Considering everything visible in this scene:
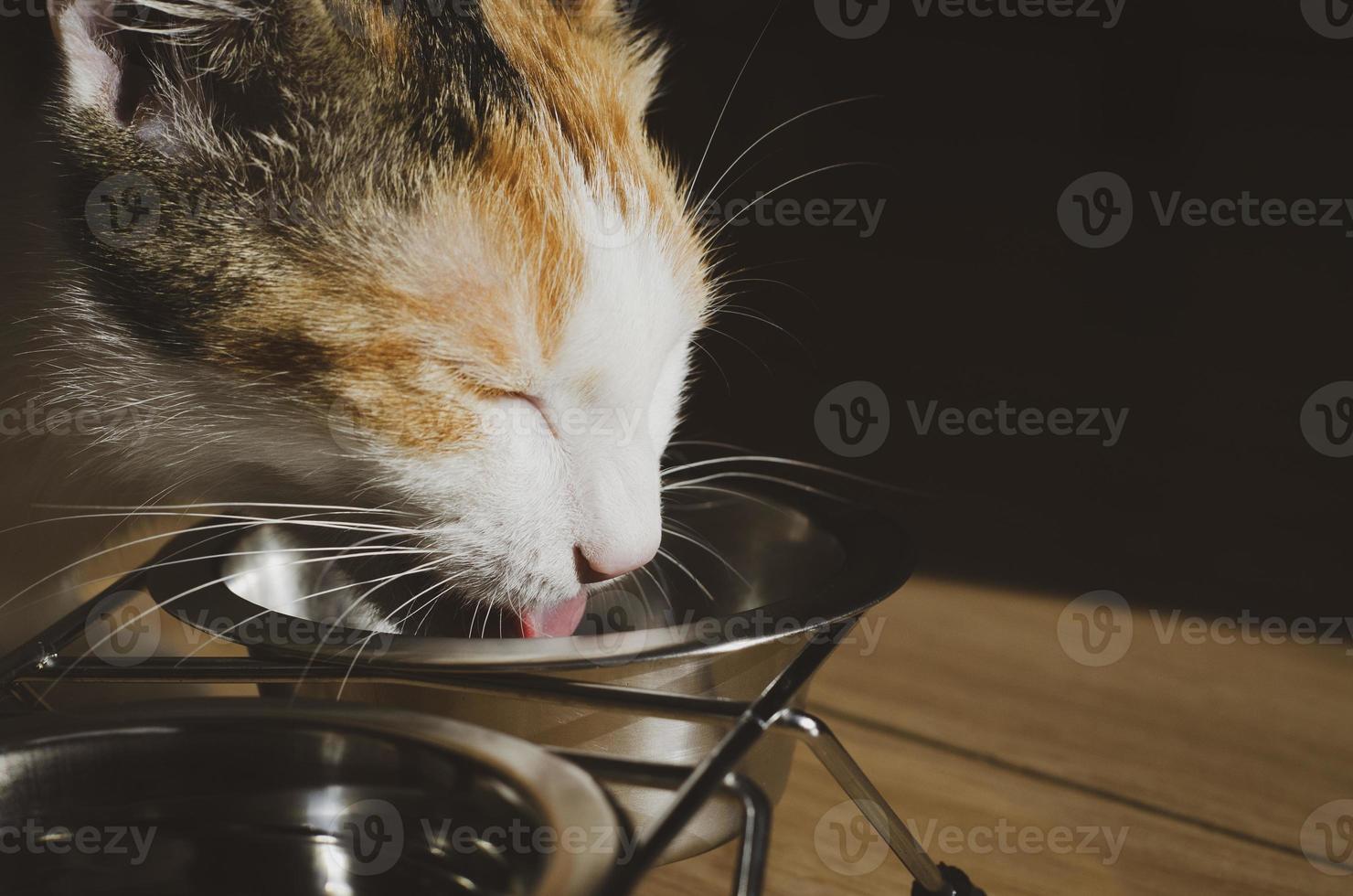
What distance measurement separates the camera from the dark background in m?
0.85

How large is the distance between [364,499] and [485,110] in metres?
0.20

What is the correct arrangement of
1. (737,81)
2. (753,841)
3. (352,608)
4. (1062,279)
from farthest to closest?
1. (1062,279)
2. (737,81)
3. (352,608)
4. (753,841)

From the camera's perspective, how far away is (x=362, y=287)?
1.59ft

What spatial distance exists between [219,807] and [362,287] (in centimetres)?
22

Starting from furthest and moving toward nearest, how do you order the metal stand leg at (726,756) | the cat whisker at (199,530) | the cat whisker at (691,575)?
1. the cat whisker at (691,575)
2. the cat whisker at (199,530)
3. the metal stand leg at (726,756)

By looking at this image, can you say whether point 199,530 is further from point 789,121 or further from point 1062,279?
point 1062,279

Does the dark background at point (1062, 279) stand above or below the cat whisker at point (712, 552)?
above

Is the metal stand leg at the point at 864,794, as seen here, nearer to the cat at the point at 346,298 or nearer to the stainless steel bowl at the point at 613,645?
the stainless steel bowl at the point at 613,645

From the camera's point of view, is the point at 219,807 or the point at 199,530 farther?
the point at 199,530

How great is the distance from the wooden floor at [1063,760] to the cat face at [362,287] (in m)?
0.20

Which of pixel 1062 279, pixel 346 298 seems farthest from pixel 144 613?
pixel 1062 279

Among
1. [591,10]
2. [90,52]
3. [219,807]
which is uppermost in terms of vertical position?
[591,10]

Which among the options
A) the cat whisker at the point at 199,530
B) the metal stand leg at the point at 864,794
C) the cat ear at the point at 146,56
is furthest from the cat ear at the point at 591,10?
the metal stand leg at the point at 864,794

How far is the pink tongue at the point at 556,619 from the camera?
1.78ft
